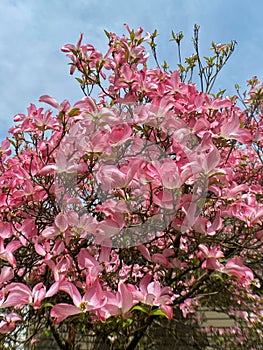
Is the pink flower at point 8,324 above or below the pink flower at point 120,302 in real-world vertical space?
below

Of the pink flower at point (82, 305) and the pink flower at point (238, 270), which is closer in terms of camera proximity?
the pink flower at point (82, 305)

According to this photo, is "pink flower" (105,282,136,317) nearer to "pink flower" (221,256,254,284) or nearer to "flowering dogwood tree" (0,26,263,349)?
"flowering dogwood tree" (0,26,263,349)

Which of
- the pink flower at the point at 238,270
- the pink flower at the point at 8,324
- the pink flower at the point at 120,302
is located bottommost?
the pink flower at the point at 8,324

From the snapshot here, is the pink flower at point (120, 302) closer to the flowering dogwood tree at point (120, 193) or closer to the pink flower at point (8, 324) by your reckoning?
the flowering dogwood tree at point (120, 193)

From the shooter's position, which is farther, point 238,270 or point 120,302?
point 238,270

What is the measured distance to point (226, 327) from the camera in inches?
205

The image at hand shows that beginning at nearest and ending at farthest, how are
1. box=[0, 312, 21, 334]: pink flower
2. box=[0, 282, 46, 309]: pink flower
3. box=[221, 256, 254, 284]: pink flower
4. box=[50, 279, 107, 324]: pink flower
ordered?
1. box=[50, 279, 107, 324]: pink flower
2. box=[0, 282, 46, 309]: pink flower
3. box=[221, 256, 254, 284]: pink flower
4. box=[0, 312, 21, 334]: pink flower

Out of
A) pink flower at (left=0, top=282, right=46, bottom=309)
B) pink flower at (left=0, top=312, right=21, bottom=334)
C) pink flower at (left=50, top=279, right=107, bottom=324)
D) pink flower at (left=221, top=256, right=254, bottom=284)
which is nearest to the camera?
pink flower at (left=50, top=279, right=107, bottom=324)

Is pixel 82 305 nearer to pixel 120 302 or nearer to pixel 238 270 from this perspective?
pixel 120 302

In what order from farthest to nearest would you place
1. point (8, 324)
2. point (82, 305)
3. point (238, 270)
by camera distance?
point (8, 324)
point (238, 270)
point (82, 305)

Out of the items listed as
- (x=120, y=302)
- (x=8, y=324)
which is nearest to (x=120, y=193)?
(x=120, y=302)

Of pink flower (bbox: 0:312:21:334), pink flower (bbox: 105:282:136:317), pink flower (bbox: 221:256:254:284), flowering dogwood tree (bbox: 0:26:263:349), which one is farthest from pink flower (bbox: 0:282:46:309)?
pink flower (bbox: 221:256:254:284)

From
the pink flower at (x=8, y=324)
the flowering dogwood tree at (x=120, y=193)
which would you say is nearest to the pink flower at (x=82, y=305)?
the flowering dogwood tree at (x=120, y=193)

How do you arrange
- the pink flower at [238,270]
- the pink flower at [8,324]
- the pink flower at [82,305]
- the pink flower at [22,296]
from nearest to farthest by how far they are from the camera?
the pink flower at [82,305] → the pink flower at [22,296] → the pink flower at [238,270] → the pink flower at [8,324]
